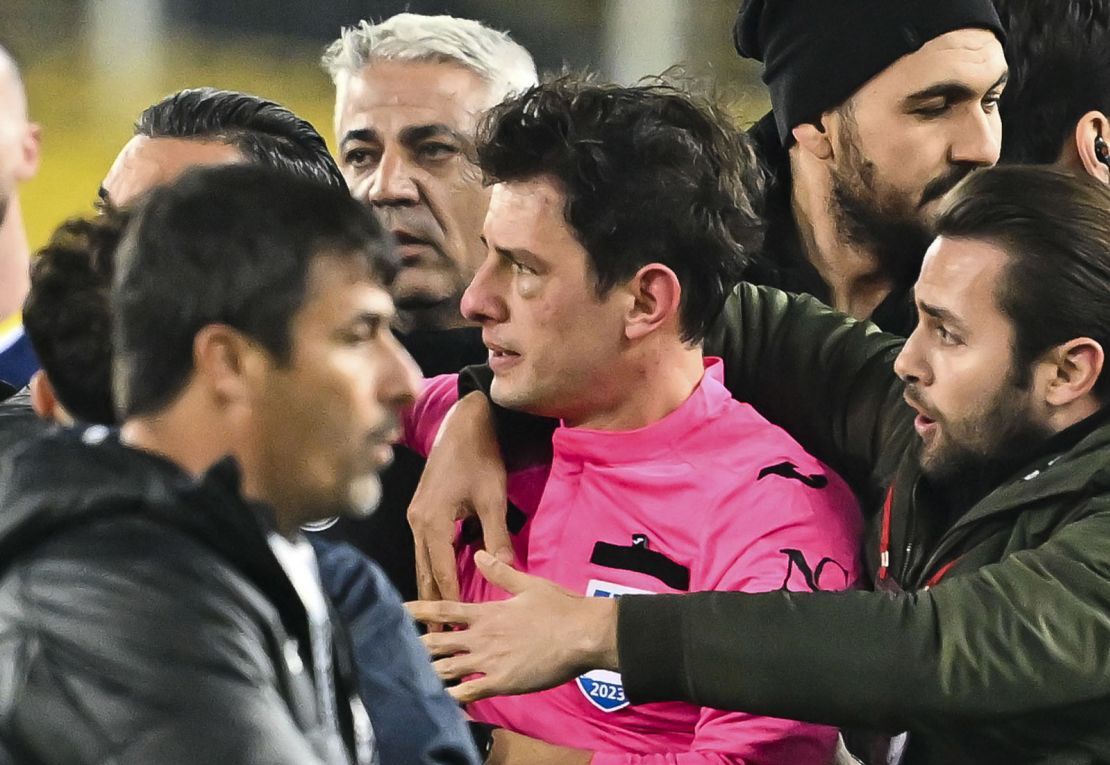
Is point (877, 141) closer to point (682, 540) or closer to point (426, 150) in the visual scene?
point (426, 150)

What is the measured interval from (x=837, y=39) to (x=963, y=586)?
116 centimetres

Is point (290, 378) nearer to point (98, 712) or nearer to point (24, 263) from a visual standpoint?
point (98, 712)

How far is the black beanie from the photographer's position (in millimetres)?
2357

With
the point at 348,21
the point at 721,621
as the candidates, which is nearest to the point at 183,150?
the point at 721,621

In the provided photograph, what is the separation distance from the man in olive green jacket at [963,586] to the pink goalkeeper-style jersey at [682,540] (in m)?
0.08

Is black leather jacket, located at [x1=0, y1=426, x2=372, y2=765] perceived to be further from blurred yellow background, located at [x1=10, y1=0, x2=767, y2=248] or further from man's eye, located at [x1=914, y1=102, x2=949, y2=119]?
blurred yellow background, located at [x1=10, y1=0, x2=767, y2=248]

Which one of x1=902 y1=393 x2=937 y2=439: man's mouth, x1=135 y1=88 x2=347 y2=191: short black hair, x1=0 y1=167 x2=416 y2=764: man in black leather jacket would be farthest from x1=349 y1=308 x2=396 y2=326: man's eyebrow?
x1=135 y1=88 x2=347 y2=191: short black hair

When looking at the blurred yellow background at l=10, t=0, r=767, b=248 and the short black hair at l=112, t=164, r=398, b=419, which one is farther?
the blurred yellow background at l=10, t=0, r=767, b=248

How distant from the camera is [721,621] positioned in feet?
5.02

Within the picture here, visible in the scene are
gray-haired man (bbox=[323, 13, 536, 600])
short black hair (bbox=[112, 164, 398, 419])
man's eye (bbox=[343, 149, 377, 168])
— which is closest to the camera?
short black hair (bbox=[112, 164, 398, 419])

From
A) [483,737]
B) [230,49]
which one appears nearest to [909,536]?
[483,737]

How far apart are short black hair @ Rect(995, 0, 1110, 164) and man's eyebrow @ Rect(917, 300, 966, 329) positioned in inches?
33.7

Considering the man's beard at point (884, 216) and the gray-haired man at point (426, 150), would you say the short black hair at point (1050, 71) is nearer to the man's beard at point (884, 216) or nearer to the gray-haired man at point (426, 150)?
the man's beard at point (884, 216)

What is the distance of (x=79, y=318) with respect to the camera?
1.30m
